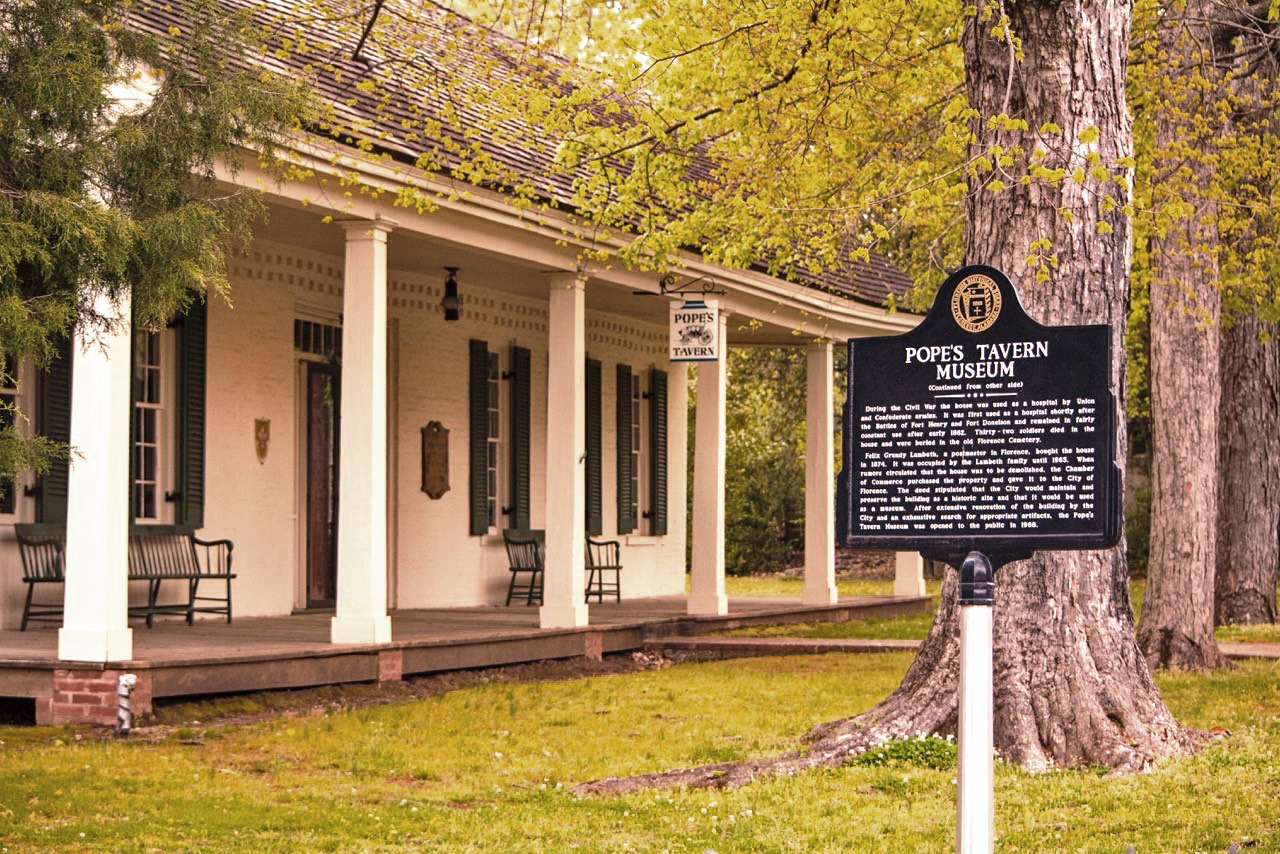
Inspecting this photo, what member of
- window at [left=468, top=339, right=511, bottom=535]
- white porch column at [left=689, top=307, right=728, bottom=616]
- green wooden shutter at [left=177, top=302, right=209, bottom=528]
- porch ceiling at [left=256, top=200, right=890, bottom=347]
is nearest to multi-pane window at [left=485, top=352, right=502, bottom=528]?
window at [left=468, top=339, right=511, bottom=535]

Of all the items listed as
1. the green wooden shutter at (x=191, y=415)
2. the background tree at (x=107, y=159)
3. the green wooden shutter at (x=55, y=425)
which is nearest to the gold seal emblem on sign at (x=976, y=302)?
the background tree at (x=107, y=159)

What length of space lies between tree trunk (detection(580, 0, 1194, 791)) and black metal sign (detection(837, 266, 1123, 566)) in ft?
10.0

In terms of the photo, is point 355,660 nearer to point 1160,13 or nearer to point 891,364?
point 891,364

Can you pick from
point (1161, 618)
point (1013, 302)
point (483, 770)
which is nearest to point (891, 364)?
point (1013, 302)

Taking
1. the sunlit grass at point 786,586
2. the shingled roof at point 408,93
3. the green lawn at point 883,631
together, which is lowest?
the sunlit grass at point 786,586

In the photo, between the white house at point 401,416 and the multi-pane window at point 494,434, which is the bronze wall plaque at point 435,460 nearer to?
the white house at point 401,416

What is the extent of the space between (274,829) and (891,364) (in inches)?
138

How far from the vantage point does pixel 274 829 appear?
7625 millimetres

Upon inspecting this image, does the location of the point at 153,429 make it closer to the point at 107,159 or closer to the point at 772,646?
the point at 772,646

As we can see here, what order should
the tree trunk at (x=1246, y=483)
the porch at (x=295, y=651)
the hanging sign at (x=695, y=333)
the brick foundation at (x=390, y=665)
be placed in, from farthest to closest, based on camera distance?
1. the tree trunk at (x=1246, y=483)
2. the hanging sign at (x=695, y=333)
3. the brick foundation at (x=390, y=665)
4. the porch at (x=295, y=651)

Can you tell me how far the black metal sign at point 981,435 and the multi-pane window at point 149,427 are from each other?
8910 mm

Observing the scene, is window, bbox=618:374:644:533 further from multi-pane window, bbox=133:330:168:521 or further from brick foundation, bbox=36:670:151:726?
brick foundation, bbox=36:670:151:726

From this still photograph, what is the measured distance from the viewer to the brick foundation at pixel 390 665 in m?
12.8

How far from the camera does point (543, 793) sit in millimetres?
8406
